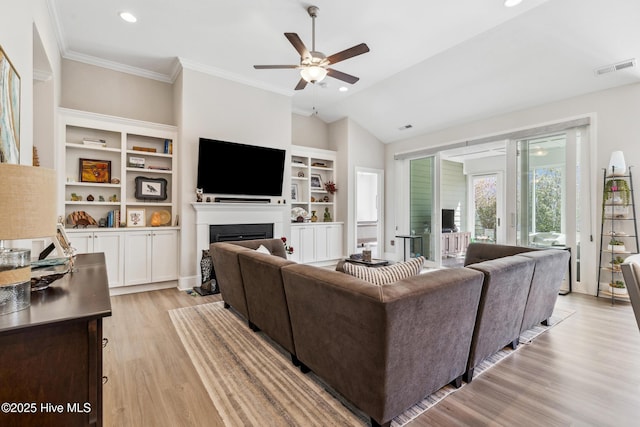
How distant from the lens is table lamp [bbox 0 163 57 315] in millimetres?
926

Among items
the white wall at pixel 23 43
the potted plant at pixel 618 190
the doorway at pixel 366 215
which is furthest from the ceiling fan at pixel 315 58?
the doorway at pixel 366 215

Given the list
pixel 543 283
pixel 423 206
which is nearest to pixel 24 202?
pixel 543 283

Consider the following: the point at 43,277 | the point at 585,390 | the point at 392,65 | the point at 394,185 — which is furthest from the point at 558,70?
the point at 43,277

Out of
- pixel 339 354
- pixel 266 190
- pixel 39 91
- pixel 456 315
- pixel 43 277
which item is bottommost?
pixel 339 354

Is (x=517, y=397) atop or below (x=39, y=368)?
below

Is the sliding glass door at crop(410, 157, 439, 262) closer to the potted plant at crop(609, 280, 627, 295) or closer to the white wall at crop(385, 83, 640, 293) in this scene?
the white wall at crop(385, 83, 640, 293)

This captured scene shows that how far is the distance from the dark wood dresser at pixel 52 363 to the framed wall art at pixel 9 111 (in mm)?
1059

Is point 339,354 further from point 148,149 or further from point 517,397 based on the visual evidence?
point 148,149

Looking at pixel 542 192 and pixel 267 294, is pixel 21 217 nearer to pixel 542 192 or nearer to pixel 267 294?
pixel 267 294

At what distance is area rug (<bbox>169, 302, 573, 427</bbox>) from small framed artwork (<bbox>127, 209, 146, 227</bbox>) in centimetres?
210

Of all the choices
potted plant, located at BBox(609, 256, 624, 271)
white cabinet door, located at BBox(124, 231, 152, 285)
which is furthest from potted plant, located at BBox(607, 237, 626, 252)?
white cabinet door, located at BBox(124, 231, 152, 285)

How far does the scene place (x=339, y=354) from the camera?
1670mm

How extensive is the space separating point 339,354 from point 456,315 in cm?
71

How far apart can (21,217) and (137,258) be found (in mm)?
3606
